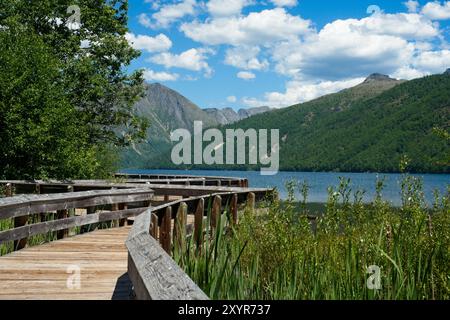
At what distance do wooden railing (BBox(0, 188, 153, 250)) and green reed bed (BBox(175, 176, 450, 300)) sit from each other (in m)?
4.15

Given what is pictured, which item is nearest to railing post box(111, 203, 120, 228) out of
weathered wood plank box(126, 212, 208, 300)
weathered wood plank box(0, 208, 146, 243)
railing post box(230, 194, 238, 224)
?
weathered wood plank box(0, 208, 146, 243)

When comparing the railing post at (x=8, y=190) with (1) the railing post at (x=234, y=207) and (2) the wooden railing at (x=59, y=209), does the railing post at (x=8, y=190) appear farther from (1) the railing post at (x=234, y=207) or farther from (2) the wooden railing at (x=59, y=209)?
(1) the railing post at (x=234, y=207)

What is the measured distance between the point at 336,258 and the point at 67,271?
13.5ft

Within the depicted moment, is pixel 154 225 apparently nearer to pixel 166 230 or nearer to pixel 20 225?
pixel 166 230

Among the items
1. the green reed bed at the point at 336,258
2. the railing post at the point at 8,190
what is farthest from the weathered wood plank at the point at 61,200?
the railing post at the point at 8,190

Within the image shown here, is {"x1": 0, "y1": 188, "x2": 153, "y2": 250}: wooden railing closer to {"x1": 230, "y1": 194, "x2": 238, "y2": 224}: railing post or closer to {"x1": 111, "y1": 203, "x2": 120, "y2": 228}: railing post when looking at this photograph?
{"x1": 111, "y1": 203, "x2": 120, "y2": 228}: railing post

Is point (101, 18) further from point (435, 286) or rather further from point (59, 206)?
point (435, 286)

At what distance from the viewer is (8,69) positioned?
18000 millimetres

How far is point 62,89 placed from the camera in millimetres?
21844

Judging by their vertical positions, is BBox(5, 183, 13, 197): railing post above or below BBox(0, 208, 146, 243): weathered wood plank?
above

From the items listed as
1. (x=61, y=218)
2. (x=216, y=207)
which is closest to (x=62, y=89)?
(x=61, y=218)

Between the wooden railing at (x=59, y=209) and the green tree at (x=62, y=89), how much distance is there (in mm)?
5420

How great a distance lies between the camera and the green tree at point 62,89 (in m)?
17.8

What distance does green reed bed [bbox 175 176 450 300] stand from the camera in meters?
4.88
